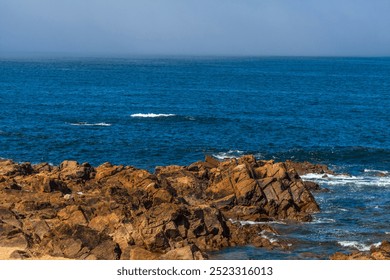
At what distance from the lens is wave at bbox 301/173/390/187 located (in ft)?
176

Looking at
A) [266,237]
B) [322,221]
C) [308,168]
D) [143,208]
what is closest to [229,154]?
[308,168]

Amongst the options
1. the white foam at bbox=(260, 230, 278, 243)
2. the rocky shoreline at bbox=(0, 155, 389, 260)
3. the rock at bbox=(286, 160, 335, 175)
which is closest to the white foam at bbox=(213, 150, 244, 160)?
the rock at bbox=(286, 160, 335, 175)

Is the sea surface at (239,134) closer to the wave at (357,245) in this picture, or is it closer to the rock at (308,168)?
the wave at (357,245)

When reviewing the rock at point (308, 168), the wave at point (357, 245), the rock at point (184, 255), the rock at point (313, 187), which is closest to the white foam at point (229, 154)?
the rock at point (308, 168)

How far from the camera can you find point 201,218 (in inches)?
1438

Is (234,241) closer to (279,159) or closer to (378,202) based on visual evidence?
(378,202)

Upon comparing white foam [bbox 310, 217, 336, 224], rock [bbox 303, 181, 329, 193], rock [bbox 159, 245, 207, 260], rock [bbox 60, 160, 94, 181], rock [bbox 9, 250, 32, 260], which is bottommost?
white foam [bbox 310, 217, 336, 224]

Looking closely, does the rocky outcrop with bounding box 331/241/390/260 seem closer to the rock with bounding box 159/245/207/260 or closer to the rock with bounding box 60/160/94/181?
the rock with bounding box 159/245/207/260

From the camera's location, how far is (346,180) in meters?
55.1

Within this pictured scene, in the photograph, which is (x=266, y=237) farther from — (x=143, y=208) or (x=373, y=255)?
(x=373, y=255)

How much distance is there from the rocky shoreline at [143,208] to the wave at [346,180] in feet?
12.1

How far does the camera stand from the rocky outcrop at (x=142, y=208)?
102 feet

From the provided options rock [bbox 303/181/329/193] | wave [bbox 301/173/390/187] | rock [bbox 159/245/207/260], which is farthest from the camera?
wave [bbox 301/173/390/187]

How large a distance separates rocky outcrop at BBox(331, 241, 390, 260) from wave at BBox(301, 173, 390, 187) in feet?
62.0
